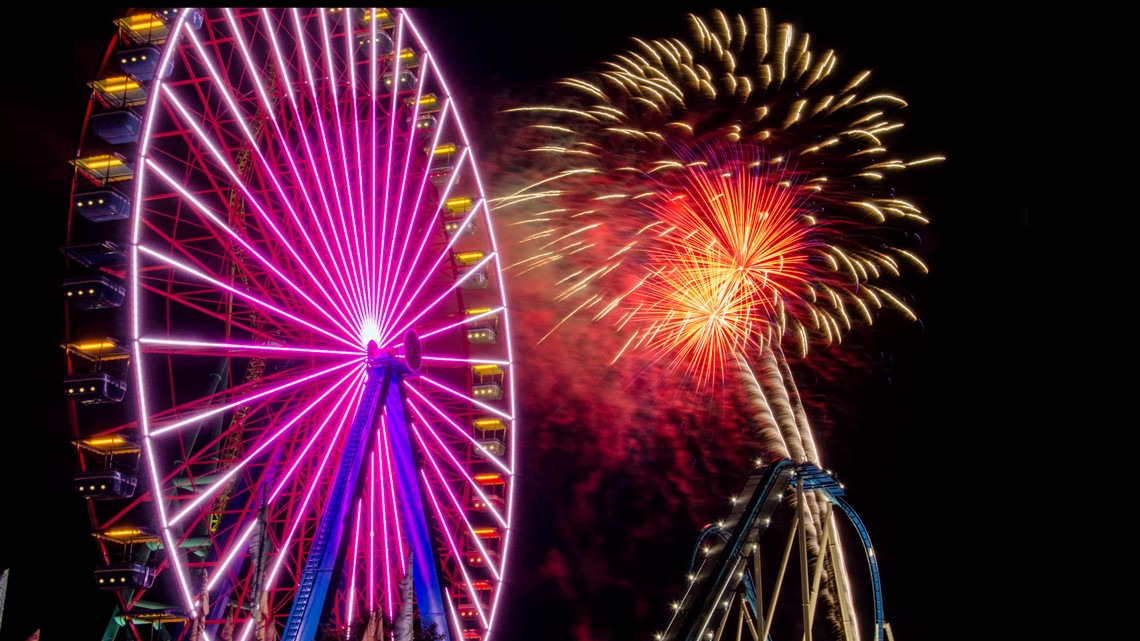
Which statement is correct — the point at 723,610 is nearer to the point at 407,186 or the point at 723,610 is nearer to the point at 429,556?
the point at 429,556

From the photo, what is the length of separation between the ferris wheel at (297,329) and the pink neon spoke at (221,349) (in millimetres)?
54

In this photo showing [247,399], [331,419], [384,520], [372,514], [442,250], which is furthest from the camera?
[442,250]

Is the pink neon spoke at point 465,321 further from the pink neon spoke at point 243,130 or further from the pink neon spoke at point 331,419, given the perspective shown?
the pink neon spoke at point 243,130

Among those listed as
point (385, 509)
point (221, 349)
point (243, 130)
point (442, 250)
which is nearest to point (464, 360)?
point (442, 250)

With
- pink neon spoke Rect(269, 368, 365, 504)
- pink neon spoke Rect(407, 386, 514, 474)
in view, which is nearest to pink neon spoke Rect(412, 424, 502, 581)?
pink neon spoke Rect(407, 386, 514, 474)

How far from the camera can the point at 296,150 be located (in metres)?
19.6

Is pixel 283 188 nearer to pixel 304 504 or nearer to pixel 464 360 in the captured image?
pixel 304 504

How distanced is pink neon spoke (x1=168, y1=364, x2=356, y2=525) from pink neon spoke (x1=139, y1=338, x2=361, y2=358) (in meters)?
0.78

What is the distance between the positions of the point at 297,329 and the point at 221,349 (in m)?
2.71

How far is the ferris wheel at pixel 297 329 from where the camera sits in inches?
608

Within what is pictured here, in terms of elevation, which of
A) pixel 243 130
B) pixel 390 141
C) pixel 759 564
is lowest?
pixel 759 564

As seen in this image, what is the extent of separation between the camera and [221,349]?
15.9m

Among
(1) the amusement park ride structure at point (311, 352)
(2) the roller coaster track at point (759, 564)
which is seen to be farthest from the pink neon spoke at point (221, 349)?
(2) the roller coaster track at point (759, 564)

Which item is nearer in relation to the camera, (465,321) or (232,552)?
(232,552)
